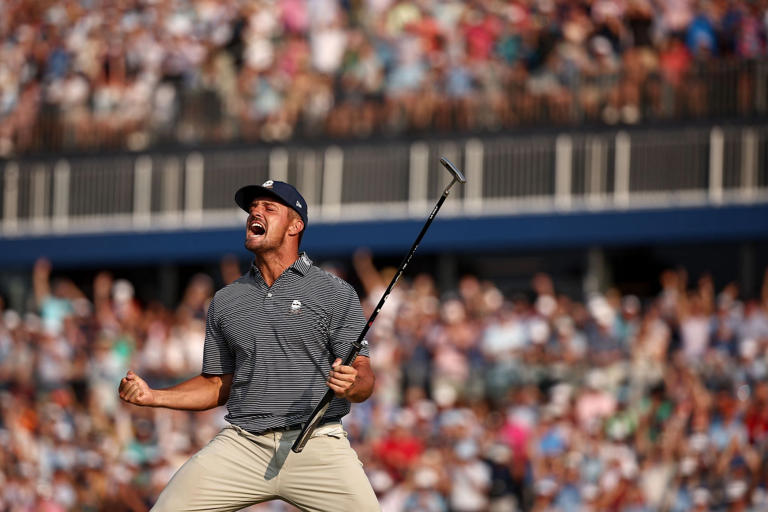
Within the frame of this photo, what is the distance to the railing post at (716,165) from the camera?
19.5 metres

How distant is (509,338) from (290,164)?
18.4ft

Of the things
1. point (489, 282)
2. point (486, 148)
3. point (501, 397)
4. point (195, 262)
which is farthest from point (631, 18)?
point (195, 262)

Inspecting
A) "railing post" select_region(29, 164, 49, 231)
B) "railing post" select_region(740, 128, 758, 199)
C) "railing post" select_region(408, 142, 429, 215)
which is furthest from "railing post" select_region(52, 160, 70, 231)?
"railing post" select_region(740, 128, 758, 199)

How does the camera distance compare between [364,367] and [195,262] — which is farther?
[195,262]

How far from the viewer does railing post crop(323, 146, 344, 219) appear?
2162cm

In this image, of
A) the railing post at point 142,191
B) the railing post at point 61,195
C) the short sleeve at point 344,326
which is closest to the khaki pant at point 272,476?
the short sleeve at point 344,326

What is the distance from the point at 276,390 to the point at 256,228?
77 cm

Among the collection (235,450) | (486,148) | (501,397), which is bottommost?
(501,397)

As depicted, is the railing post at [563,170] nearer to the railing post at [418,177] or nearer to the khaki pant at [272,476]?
the railing post at [418,177]

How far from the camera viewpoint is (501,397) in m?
17.2

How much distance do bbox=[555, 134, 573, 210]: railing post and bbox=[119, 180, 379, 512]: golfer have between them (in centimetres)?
1280

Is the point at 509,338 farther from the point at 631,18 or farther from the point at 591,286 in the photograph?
the point at 631,18

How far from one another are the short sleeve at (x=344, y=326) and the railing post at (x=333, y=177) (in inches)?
547

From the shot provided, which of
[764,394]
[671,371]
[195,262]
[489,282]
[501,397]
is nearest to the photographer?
[764,394]
